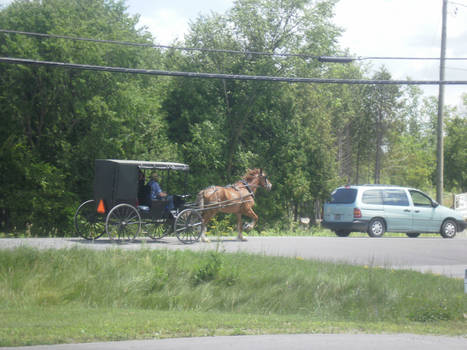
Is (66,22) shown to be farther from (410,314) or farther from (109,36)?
(410,314)

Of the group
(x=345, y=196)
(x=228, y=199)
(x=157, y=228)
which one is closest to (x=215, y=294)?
(x=157, y=228)

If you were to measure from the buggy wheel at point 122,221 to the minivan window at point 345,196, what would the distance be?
1015 cm

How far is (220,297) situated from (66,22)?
63.5ft

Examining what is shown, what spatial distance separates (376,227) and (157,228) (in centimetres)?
990

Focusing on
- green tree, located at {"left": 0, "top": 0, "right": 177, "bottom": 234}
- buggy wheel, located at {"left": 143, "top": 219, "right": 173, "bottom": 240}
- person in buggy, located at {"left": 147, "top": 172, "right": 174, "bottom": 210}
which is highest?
green tree, located at {"left": 0, "top": 0, "right": 177, "bottom": 234}

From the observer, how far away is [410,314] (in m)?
10.7

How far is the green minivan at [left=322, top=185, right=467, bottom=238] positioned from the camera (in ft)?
79.4

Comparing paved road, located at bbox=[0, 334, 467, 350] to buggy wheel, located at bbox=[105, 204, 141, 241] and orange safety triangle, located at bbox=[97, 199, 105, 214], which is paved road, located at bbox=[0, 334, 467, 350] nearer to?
buggy wheel, located at bbox=[105, 204, 141, 241]

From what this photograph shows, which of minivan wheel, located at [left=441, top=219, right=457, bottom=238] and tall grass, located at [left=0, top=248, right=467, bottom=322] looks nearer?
tall grass, located at [left=0, top=248, right=467, bottom=322]

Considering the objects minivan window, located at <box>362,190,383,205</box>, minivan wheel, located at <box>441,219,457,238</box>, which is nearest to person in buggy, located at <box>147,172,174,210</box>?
minivan window, located at <box>362,190,383,205</box>

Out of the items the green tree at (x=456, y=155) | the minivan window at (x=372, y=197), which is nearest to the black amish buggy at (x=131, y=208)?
the minivan window at (x=372, y=197)

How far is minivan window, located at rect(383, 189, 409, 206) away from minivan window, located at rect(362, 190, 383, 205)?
22 cm

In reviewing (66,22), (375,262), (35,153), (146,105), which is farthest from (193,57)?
(375,262)

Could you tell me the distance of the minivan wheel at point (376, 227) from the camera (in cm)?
2434
